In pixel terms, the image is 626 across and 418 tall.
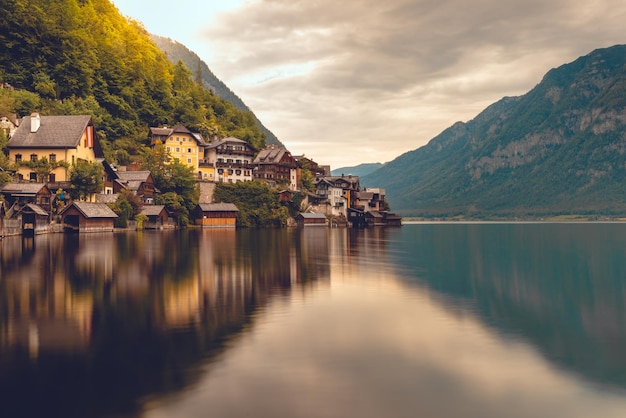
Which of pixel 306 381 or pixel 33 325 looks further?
pixel 33 325

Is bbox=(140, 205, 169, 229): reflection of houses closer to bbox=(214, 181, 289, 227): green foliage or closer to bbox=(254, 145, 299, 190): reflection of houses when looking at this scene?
bbox=(214, 181, 289, 227): green foliage

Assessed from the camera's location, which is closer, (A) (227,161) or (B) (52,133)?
(B) (52,133)

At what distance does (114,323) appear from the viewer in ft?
60.8

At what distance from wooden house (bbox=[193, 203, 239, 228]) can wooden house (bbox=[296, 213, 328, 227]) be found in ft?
77.4

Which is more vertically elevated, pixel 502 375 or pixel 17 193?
pixel 17 193

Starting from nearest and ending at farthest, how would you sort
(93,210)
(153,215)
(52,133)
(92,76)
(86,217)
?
(86,217) → (93,210) → (52,133) → (153,215) → (92,76)

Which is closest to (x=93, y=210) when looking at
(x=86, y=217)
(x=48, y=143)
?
(x=86, y=217)

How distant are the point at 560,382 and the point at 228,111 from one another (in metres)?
146

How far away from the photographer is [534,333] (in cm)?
1975

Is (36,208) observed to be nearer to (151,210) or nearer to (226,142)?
(151,210)

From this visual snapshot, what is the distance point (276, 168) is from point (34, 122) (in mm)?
60609

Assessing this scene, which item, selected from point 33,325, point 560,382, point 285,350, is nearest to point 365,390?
point 285,350

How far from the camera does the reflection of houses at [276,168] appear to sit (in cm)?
12925

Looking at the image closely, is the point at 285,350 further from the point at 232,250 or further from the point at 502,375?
the point at 232,250
